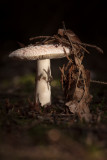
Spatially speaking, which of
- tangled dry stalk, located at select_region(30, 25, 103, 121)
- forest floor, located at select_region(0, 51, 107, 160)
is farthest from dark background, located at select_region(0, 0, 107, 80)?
forest floor, located at select_region(0, 51, 107, 160)

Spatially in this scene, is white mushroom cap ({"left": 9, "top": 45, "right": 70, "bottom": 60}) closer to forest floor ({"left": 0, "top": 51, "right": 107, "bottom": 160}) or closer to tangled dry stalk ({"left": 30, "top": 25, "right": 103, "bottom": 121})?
tangled dry stalk ({"left": 30, "top": 25, "right": 103, "bottom": 121})

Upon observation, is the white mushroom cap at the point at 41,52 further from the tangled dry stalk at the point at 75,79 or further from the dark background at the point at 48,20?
the dark background at the point at 48,20

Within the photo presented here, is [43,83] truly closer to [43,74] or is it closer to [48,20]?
[43,74]

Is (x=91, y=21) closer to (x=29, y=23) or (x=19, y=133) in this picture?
(x=29, y=23)

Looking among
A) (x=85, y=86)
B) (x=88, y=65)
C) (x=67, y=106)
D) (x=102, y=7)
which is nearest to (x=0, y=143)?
(x=67, y=106)

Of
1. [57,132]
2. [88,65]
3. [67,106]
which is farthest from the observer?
[88,65]

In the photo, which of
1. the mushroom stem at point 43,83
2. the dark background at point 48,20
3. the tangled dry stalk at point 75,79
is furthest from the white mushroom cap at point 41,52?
the dark background at point 48,20
